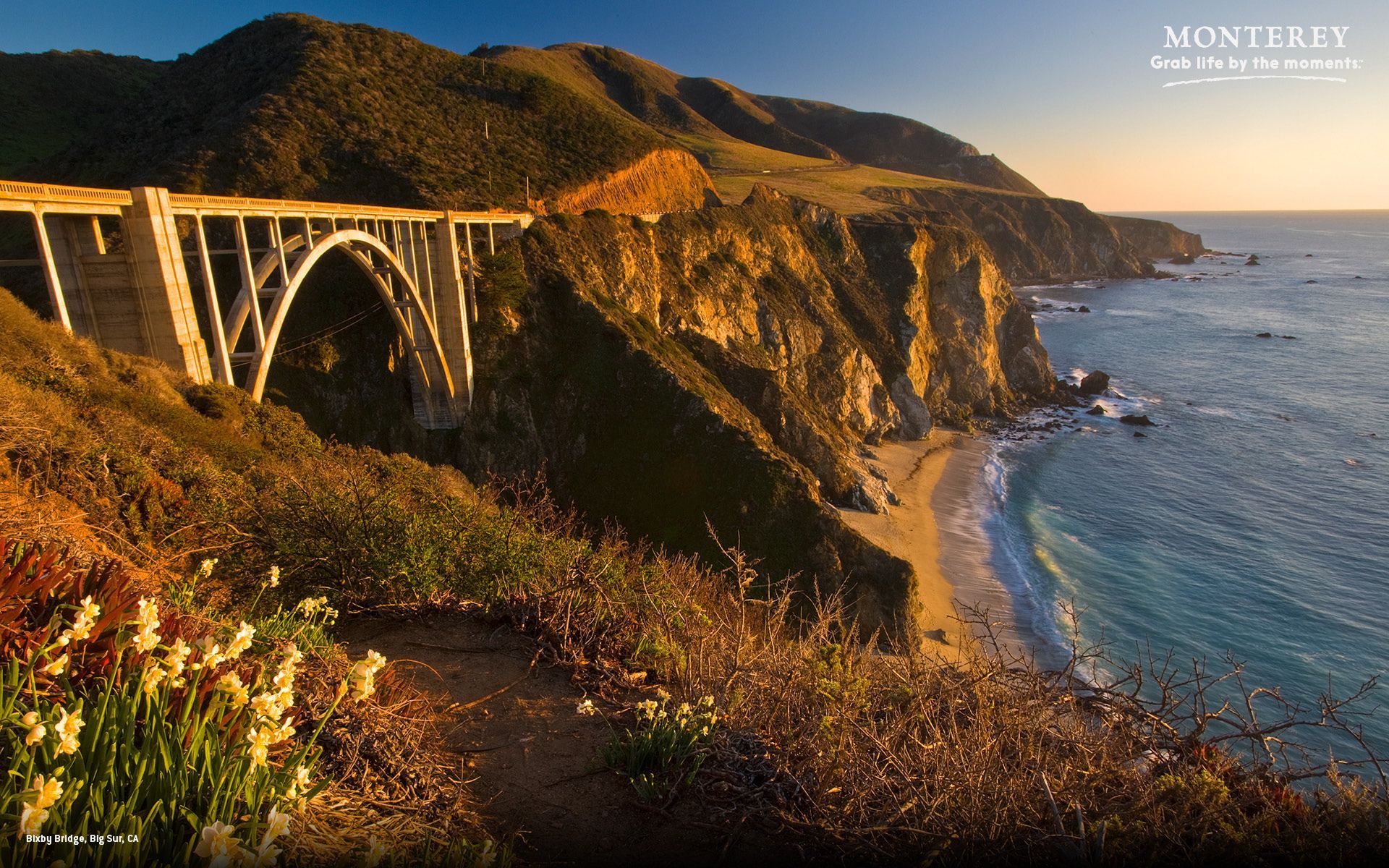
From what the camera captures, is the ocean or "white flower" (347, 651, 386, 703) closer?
"white flower" (347, 651, 386, 703)

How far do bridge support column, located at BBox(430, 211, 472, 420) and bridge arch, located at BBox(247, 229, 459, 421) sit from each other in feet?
2.07

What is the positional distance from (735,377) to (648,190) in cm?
2117

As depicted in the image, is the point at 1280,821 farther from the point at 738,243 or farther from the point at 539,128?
the point at 539,128

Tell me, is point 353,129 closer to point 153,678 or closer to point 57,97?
point 57,97

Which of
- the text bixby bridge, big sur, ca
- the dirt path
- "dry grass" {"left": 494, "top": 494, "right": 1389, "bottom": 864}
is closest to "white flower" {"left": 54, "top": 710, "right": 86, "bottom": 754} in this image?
the dirt path

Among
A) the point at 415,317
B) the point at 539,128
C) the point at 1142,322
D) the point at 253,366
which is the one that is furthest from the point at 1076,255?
the point at 253,366

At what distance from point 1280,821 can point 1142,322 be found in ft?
331

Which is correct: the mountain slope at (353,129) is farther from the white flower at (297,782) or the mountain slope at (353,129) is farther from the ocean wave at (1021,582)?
the white flower at (297,782)

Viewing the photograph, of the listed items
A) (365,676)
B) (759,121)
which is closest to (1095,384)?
(365,676)

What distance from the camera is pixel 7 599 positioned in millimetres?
3129

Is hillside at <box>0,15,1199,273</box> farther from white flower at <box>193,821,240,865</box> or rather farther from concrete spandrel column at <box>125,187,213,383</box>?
white flower at <box>193,821,240,865</box>

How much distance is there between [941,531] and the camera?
3528 centimetres

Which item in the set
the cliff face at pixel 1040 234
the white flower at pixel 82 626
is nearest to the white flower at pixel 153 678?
the white flower at pixel 82 626

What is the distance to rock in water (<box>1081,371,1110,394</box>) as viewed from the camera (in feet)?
197
